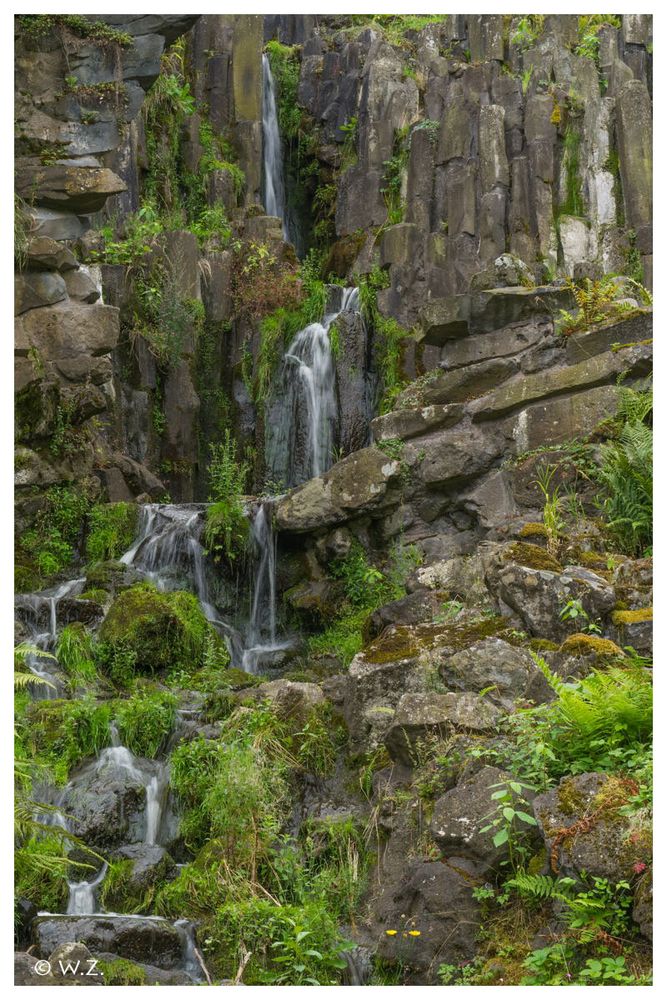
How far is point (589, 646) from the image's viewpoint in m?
6.88

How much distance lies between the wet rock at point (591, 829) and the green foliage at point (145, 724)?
4109 mm

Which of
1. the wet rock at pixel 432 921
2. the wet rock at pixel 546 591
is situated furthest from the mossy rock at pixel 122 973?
the wet rock at pixel 546 591

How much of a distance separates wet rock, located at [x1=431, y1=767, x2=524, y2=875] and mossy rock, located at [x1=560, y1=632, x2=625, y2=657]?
132 centimetres

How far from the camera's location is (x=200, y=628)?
10.8m

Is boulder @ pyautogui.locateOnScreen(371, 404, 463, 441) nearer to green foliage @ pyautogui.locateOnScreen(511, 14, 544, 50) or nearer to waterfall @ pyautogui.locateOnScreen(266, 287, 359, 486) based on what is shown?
waterfall @ pyautogui.locateOnScreen(266, 287, 359, 486)

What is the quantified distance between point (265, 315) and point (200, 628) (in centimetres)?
857

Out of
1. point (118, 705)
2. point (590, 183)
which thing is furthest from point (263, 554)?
point (590, 183)

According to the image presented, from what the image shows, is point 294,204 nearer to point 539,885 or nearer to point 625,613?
point 625,613

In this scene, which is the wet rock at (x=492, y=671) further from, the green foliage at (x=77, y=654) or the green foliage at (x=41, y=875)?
the green foliage at (x=77, y=654)

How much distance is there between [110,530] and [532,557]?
684cm

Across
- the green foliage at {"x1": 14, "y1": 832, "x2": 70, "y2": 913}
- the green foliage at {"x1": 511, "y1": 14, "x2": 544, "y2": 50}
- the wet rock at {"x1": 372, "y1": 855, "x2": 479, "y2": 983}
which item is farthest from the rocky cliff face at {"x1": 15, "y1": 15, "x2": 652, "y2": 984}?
the green foliage at {"x1": 511, "y1": 14, "x2": 544, "y2": 50}

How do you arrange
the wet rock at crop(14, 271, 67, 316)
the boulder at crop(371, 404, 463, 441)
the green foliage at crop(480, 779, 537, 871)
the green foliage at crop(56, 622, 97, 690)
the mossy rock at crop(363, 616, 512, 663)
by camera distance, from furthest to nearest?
the wet rock at crop(14, 271, 67, 316), the boulder at crop(371, 404, 463, 441), the green foliage at crop(56, 622, 97, 690), the mossy rock at crop(363, 616, 512, 663), the green foliage at crop(480, 779, 537, 871)

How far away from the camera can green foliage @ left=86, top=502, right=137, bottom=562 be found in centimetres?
1305

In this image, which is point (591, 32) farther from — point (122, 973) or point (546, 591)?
point (122, 973)
